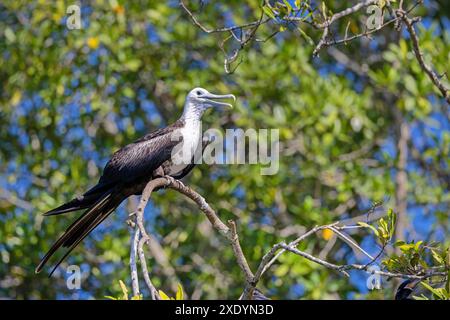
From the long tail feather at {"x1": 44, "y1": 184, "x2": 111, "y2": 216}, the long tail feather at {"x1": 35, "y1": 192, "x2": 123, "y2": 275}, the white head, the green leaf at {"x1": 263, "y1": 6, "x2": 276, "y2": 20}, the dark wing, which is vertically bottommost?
the long tail feather at {"x1": 35, "y1": 192, "x2": 123, "y2": 275}

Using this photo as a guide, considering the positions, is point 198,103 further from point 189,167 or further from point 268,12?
point 268,12

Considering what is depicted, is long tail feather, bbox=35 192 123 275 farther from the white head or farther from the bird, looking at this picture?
the white head

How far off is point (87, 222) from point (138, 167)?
49 cm

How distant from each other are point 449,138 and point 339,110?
82 cm

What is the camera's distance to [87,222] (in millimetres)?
4914

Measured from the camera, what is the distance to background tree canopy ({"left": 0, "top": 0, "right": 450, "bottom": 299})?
23.5 feet

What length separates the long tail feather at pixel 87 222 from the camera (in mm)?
4828

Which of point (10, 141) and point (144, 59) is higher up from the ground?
point (144, 59)

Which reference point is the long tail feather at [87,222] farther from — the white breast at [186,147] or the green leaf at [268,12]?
the green leaf at [268,12]

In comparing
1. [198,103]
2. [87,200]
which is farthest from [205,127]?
[87,200]

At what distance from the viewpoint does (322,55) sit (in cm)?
812

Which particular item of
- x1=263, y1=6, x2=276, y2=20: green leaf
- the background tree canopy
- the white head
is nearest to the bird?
the white head
